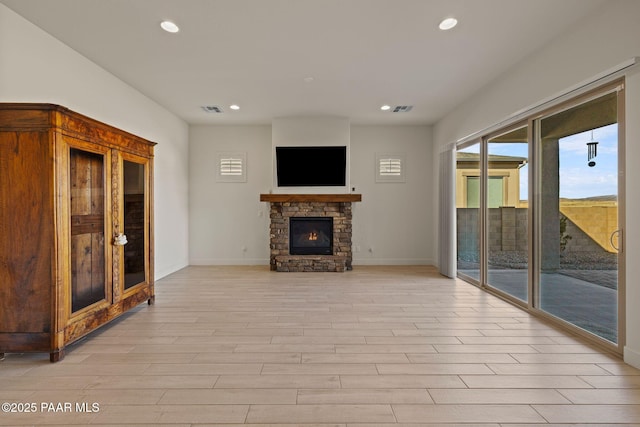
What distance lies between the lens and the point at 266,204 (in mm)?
6867

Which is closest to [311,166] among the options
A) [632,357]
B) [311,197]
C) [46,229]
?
[311,197]

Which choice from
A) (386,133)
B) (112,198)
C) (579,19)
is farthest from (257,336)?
(386,133)

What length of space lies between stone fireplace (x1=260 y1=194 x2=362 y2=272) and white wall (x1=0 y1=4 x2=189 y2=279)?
172 cm

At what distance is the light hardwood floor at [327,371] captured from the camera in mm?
1937

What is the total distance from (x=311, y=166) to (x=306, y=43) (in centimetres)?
303

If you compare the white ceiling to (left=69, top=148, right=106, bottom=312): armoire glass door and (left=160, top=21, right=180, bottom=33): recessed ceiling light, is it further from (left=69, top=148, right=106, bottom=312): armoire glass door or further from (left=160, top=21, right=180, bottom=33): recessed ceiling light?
(left=69, top=148, right=106, bottom=312): armoire glass door

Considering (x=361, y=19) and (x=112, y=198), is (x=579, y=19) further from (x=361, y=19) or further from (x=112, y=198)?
(x=112, y=198)

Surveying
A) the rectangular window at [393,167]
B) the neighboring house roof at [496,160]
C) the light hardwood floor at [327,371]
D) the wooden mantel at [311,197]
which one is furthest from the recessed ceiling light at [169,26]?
the rectangular window at [393,167]

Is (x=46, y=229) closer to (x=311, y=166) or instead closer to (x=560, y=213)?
(x=311, y=166)

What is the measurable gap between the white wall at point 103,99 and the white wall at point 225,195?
231mm

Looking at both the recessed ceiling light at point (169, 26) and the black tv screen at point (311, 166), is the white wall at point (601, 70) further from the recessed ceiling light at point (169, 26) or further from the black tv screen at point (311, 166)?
the recessed ceiling light at point (169, 26)

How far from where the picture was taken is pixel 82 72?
372cm

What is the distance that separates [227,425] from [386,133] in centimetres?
612

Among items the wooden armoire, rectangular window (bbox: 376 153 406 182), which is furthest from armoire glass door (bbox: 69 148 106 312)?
rectangular window (bbox: 376 153 406 182)
